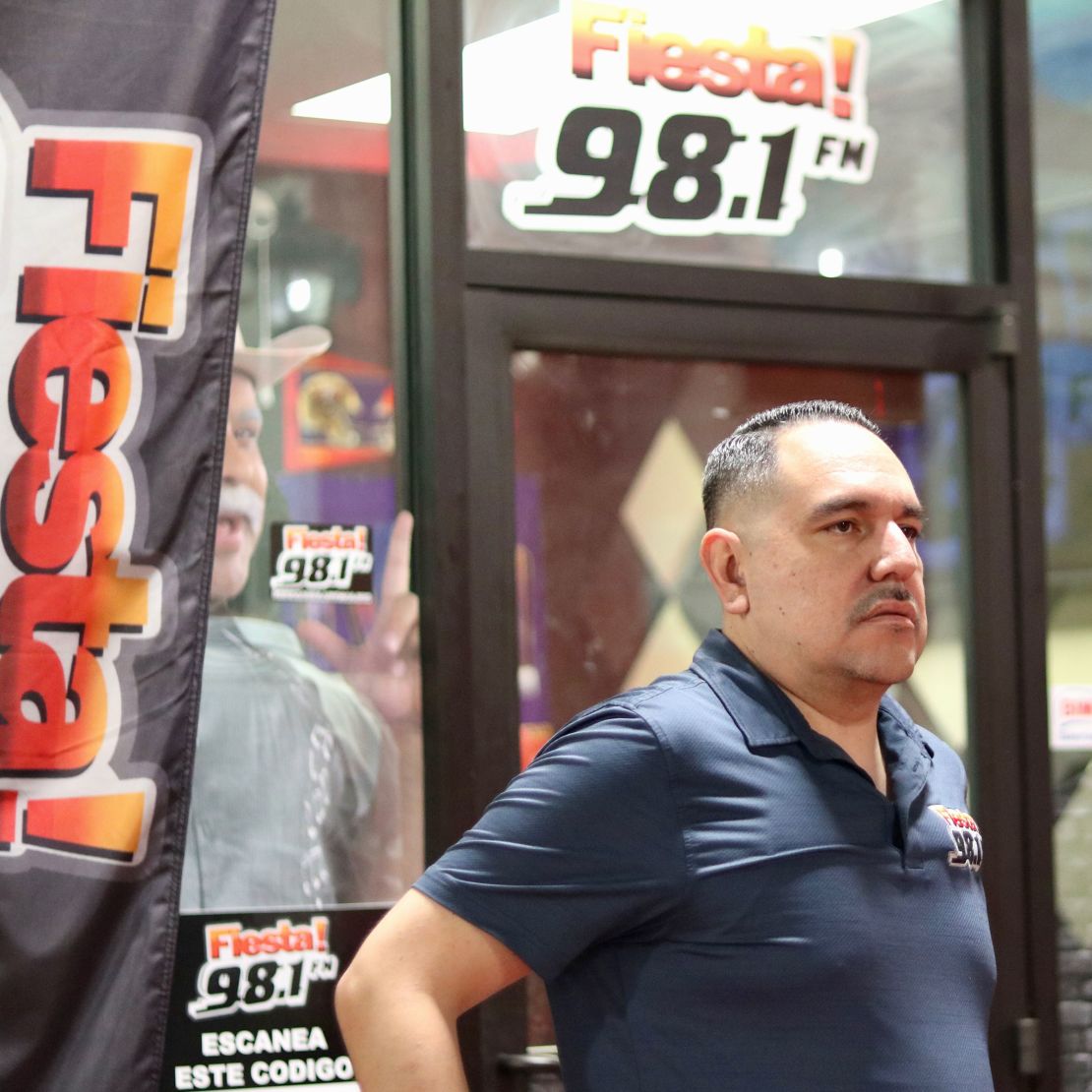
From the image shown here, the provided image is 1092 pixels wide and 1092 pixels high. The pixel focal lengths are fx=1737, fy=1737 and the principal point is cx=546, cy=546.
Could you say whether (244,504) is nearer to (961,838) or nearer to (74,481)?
(74,481)

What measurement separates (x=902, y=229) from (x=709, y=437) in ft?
2.22

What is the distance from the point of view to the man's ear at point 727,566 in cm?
198

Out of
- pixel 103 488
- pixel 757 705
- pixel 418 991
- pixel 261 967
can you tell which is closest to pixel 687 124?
pixel 103 488

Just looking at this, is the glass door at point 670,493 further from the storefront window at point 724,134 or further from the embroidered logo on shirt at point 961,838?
the embroidered logo on shirt at point 961,838

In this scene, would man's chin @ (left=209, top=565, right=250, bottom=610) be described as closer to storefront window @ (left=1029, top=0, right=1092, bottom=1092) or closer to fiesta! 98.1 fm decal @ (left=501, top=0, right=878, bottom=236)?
fiesta! 98.1 fm decal @ (left=501, top=0, right=878, bottom=236)

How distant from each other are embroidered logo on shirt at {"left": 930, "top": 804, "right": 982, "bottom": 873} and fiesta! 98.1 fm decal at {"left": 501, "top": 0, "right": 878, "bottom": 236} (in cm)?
182

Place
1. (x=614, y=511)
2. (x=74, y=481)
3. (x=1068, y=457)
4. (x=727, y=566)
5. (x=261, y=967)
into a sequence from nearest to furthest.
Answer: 1. (x=727, y=566)
2. (x=74, y=481)
3. (x=261, y=967)
4. (x=614, y=511)
5. (x=1068, y=457)

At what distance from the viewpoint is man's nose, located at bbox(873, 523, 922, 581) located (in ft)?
6.25

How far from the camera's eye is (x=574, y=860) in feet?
5.64

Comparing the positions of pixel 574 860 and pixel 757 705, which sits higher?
pixel 757 705

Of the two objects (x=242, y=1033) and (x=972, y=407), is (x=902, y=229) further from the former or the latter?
(x=242, y=1033)

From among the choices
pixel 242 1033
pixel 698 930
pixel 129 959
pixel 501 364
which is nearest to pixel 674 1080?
pixel 698 930

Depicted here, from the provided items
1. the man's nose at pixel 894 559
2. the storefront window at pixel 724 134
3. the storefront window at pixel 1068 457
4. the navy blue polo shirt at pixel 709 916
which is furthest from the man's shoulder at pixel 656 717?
the storefront window at pixel 1068 457

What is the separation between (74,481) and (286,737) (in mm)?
682
